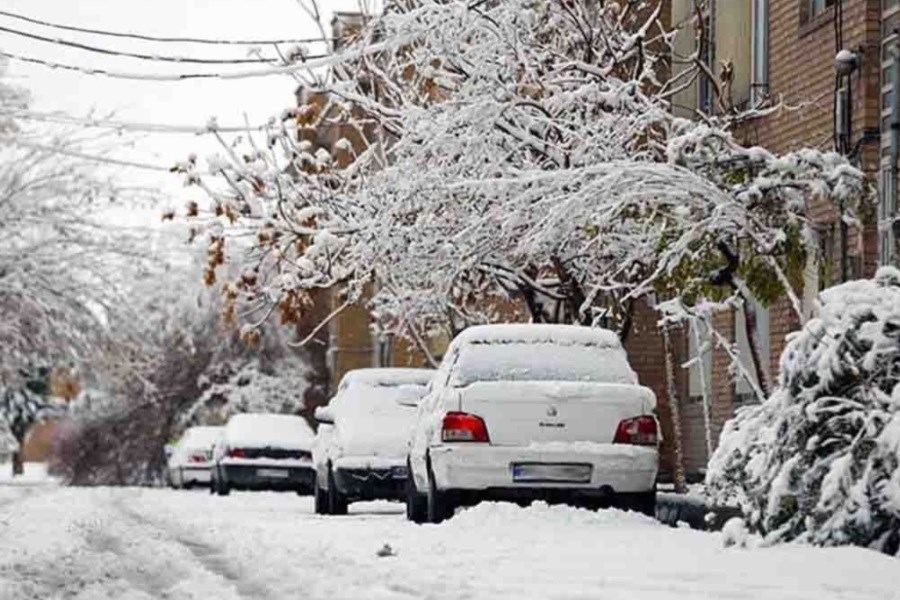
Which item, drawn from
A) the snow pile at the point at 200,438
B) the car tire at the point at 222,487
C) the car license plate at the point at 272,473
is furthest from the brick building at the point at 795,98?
the snow pile at the point at 200,438

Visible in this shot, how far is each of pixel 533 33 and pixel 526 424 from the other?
8127mm

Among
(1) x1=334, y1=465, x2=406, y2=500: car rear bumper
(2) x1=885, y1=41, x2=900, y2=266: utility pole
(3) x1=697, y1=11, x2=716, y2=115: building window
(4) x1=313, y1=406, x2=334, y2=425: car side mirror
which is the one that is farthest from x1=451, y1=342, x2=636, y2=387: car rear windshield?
(3) x1=697, y1=11, x2=716, y2=115: building window

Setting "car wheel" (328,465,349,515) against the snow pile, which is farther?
the snow pile

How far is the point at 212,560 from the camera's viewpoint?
15.2m

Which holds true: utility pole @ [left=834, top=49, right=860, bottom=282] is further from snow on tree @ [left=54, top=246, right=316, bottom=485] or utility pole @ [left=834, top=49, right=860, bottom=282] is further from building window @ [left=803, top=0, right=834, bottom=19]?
snow on tree @ [left=54, top=246, right=316, bottom=485]

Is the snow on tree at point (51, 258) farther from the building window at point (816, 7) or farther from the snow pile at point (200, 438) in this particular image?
the building window at point (816, 7)

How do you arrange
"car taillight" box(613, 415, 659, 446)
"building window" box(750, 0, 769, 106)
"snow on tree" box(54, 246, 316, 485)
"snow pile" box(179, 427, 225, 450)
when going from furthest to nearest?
1. "snow on tree" box(54, 246, 316, 485)
2. "snow pile" box(179, 427, 225, 450)
3. "building window" box(750, 0, 769, 106)
4. "car taillight" box(613, 415, 659, 446)

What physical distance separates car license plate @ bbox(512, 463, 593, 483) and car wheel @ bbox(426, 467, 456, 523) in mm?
755

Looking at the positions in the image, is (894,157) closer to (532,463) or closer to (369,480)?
(532,463)

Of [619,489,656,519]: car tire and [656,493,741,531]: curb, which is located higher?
[619,489,656,519]: car tire

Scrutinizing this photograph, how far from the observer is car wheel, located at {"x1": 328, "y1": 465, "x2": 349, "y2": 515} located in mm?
26734

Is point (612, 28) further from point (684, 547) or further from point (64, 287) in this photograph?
point (64, 287)

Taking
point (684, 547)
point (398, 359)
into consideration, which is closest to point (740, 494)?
point (684, 547)

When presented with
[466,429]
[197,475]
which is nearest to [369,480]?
[466,429]
